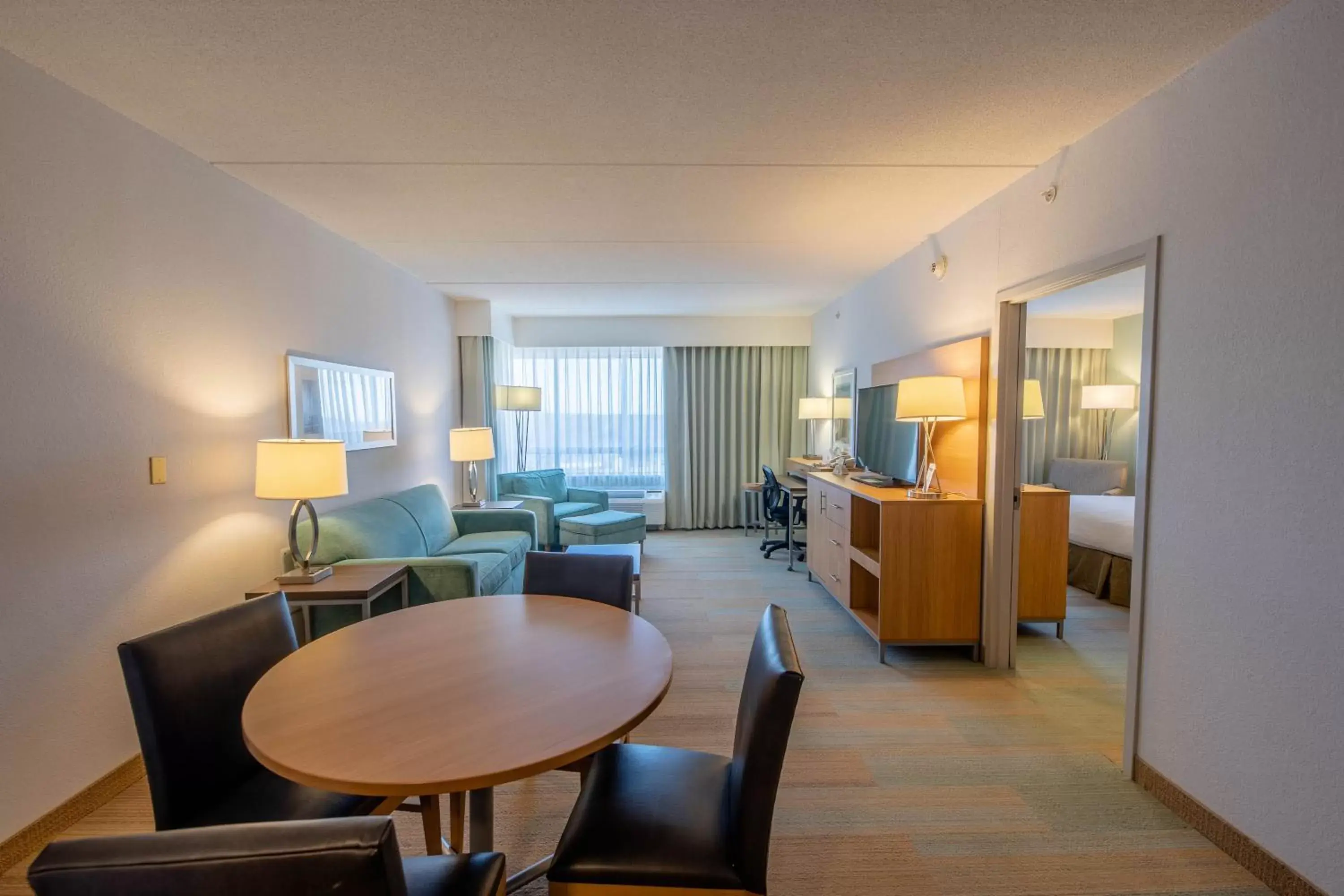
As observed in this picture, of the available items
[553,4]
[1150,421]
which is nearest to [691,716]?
[1150,421]

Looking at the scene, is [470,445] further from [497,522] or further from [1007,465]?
[1007,465]

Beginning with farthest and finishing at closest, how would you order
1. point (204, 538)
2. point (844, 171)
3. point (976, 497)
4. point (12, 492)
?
1. point (976, 497)
2. point (844, 171)
3. point (204, 538)
4. point (12, 492)

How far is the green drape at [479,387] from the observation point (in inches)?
213

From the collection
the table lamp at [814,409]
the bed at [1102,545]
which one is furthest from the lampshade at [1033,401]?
the table lamp at [814,409]

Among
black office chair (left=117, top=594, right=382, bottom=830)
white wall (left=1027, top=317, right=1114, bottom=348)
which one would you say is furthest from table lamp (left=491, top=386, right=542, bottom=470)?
white wall (left=1027, top=317, right=1114, bottom=348)

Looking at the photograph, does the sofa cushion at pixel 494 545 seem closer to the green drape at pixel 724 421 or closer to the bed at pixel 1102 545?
the green drape at pixel 724 421

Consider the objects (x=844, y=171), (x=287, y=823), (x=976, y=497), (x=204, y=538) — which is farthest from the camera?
(x=976, y=497)

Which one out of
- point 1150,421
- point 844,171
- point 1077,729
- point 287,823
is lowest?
point 1077,729

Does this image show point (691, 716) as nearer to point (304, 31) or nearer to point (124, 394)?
point (124, 394)

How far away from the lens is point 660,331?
6.34m

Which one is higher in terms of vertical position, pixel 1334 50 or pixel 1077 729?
pixel 1334 50

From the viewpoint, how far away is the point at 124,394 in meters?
2.05

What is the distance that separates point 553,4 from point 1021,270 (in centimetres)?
229

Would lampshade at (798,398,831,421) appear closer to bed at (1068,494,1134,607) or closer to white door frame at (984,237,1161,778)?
bed at (1068,494,1134,607)
